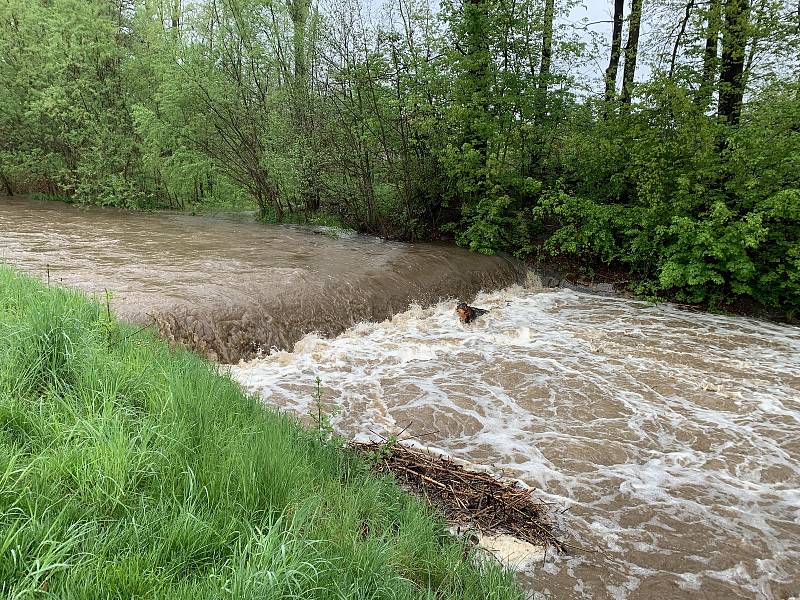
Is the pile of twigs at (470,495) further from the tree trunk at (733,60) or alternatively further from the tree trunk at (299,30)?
the tree trunk at (299,30)

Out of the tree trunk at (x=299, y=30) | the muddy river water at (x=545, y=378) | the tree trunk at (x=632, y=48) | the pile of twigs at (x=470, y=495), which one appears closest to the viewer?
the pile of twigs at (x=470, y=495)

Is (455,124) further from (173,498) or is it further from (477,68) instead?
(173,498)

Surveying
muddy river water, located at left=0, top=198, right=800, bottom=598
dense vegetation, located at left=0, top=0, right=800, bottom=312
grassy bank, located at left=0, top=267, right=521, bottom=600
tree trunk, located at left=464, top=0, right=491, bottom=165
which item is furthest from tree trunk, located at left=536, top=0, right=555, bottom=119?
grassy bank, located at left=0, top=267, right=521, bottom=600

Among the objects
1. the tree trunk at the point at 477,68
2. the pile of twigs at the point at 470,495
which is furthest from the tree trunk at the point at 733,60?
the pile of twigs at the point at 470,495

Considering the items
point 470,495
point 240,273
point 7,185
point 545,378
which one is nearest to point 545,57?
point 240,273

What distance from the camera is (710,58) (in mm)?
10070

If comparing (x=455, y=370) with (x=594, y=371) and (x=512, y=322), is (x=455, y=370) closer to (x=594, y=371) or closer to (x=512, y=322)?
(x=594, y=371)

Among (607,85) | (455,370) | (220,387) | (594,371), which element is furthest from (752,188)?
(220,387)

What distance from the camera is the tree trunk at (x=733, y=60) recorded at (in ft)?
30.5

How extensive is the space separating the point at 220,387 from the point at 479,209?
32.4ft

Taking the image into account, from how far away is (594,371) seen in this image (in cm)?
645

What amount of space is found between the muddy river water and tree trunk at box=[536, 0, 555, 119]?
418 cm

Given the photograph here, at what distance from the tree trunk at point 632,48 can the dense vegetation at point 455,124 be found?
0.05 m

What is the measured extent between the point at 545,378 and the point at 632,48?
31.0 ft
